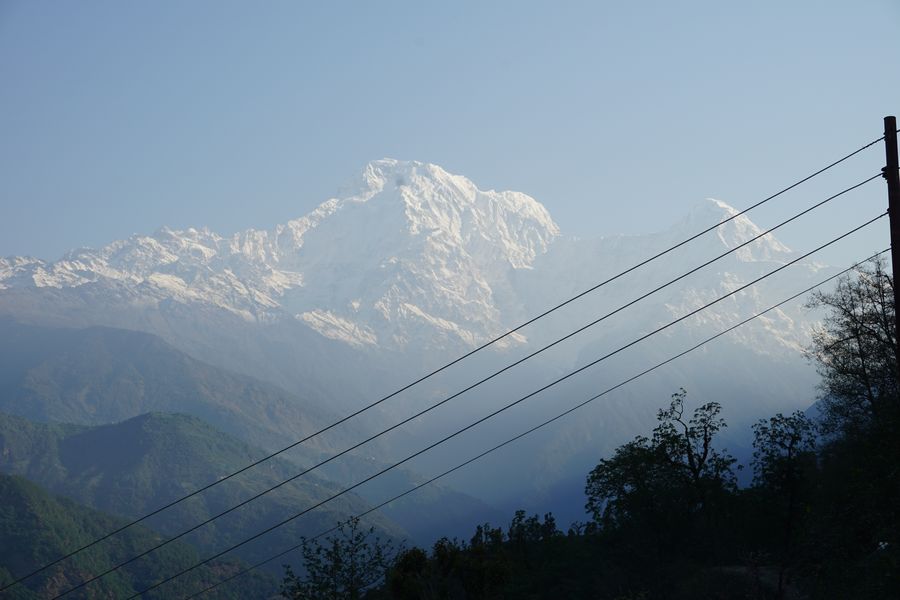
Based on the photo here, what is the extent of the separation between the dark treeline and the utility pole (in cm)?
2119

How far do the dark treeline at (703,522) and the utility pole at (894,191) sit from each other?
2119 cm

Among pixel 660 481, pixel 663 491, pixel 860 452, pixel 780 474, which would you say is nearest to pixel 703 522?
pixel 663 491

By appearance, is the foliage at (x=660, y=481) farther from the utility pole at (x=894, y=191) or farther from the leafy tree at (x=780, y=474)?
the utility pole at (x=894, y=191)

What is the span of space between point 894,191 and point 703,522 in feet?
142

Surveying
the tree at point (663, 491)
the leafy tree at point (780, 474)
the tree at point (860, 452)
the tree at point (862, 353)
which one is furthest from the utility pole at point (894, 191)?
the tree at point (663, 491)

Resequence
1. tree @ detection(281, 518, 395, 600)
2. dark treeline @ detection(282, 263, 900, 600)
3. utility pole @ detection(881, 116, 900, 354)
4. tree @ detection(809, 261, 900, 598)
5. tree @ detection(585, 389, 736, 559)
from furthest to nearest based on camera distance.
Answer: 1. tree @ detection(585, 389, 736, 559)
2. tree @ detection(281, 518, 395, 600)
3. dark treeline @ detection(282, 263, 900, 600)
4. tree @ detection(809, 261, 900, 598)
5. utility pole @ detection(881, 116, 900, 354)

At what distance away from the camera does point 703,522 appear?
66375 millimetres

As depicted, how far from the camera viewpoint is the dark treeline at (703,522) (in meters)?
49.8

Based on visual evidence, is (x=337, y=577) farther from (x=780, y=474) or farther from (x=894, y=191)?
(x=894, y=191)

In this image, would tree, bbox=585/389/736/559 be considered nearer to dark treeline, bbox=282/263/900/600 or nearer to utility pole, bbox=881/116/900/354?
dark treeline, bbox=282/263/900/600

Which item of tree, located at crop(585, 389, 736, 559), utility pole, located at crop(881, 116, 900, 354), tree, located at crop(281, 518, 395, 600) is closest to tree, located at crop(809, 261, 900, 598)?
tree, located at crop(585, 389, 736, 559)

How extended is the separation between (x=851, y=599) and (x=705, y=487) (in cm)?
3032

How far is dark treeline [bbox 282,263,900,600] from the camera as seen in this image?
4978cm

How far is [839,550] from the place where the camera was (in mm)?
43812
